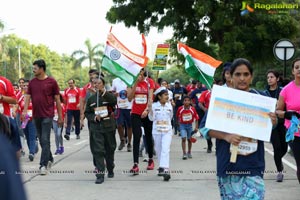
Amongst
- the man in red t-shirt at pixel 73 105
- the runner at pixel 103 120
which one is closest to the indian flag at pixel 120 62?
the runner at pixel 103 120

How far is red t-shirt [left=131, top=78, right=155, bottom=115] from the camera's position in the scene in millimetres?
9336

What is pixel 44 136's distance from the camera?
8.95 meters

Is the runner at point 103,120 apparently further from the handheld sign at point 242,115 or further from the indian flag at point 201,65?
the handheld sign at point 242,115

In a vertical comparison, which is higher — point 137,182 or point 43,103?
point 43,103

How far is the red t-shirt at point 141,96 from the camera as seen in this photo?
9336 millimetres

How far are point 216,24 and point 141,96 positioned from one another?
42.6 ft

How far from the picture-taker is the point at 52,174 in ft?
29.9

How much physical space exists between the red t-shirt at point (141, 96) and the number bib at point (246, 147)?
206 inches

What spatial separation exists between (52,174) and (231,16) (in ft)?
49.2

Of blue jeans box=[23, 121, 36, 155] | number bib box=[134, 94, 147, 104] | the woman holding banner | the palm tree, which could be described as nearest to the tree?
blue jeans box=[23, 121, 36, 155]

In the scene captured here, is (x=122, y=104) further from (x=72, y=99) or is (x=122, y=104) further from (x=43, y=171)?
(x=72, y=99)

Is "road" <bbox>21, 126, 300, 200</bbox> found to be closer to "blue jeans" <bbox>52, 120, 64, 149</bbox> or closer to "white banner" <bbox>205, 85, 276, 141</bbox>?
"blue jeans" <bbox>52, 120, 64, 149</bbox>
